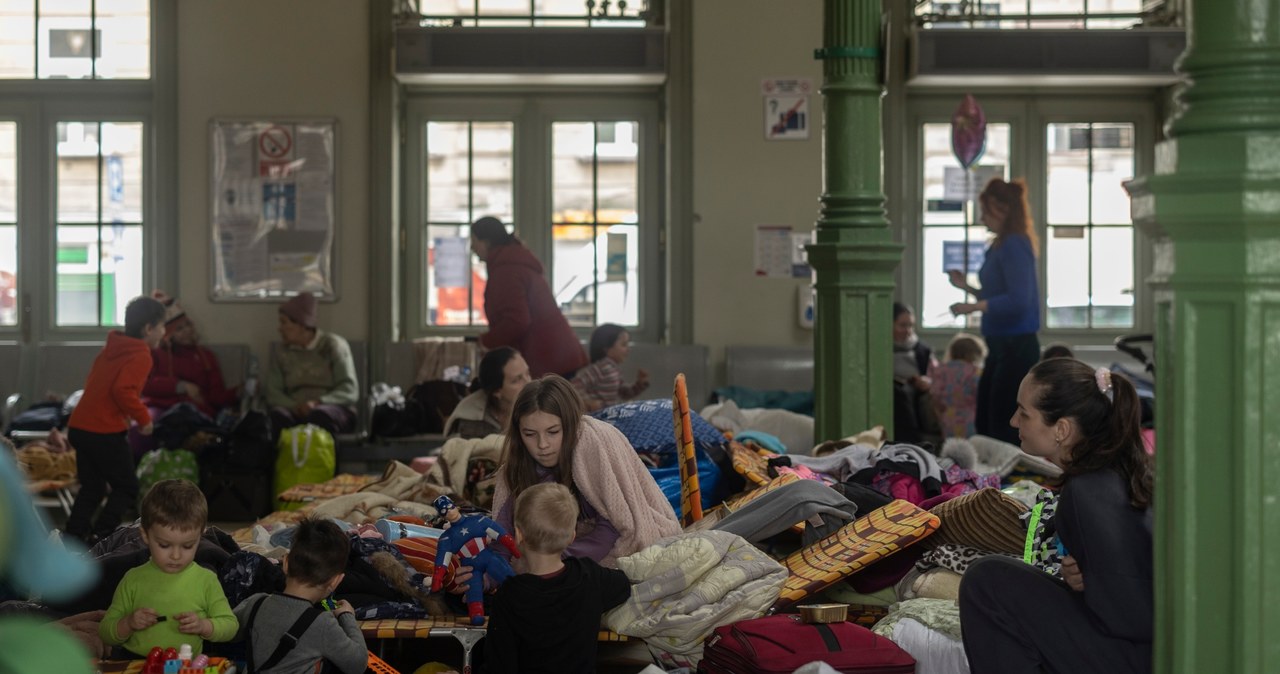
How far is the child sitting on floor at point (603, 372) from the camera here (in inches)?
262

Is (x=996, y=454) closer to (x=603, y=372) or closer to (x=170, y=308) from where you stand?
(x=603, y=372)

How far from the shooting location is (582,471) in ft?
13.6

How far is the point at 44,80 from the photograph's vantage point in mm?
9320

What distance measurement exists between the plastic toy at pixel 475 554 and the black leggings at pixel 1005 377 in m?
3.09

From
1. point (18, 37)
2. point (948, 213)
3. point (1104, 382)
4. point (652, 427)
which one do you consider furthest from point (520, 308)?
point (18, 37)

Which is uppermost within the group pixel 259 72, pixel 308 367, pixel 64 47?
pixel 64 47

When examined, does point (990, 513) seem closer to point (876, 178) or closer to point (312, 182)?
point (876, 178)

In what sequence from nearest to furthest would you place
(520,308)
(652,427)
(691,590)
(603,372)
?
(691,590) → (652,427) → (520,308) → (603,372)

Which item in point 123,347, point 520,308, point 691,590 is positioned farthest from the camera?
point 520,308

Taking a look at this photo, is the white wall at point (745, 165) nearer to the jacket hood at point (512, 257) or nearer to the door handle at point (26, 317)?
the jacket hood at point (512, 257)

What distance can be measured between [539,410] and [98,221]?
6.24m

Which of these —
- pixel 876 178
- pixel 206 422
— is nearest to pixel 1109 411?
pixel 876 178

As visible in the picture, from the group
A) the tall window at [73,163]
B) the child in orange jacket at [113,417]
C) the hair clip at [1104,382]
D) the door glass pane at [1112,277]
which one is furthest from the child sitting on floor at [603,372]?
the door glass pane at [1112,277]

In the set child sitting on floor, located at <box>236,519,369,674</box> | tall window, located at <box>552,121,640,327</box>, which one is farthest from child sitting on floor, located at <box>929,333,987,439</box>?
child sitting on floor, located at <box>236,519,369,674</box>
